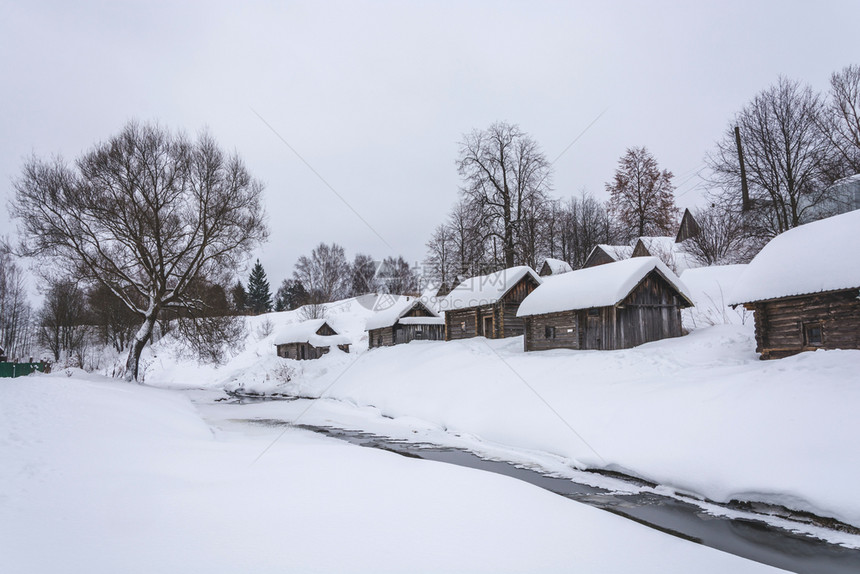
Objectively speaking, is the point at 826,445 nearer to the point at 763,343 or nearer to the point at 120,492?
the point at 763,343

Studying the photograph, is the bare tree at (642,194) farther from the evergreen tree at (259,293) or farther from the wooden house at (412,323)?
the evergreen tree at (259,293)

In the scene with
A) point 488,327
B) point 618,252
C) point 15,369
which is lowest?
point 15,369

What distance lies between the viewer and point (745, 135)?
2809 cm

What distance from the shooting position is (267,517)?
5.57m

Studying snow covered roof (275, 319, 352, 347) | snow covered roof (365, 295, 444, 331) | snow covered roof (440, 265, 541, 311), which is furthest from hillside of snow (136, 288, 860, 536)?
snow covered roof (275, 319, 352, 347)

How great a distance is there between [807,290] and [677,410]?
569cm

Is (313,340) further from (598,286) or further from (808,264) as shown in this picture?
(808,264)

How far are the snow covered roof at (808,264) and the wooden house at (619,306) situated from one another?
5.29 metres

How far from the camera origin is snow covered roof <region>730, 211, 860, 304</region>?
12.9 m

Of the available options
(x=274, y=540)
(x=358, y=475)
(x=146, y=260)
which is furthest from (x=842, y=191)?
(x=146, y=260)

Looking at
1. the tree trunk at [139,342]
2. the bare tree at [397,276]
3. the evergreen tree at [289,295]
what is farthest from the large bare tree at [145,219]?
the evergreen tree at [289,295]

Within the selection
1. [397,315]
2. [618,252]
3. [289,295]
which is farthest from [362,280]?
[618,252]

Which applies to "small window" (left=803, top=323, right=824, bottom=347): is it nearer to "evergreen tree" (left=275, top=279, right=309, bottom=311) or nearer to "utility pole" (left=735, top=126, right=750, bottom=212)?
"utility pole" (left=735, top=126, right=750, bottom=212)

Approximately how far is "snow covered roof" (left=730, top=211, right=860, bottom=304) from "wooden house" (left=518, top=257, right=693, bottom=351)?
208 inches
